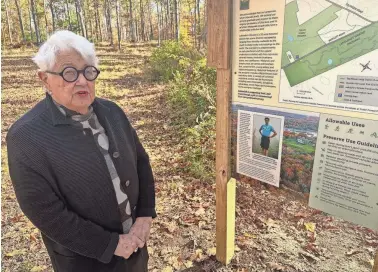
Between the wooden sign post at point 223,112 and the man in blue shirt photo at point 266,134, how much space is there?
31cm

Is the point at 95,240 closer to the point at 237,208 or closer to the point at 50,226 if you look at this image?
the point at 50,226

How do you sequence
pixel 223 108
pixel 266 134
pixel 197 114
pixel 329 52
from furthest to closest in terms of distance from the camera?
pixel 197 114
pixel 223 108
pixel 266 134
pixel 329 52

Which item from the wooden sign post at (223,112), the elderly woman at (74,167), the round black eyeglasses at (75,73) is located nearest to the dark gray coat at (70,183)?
the elderly woman at (74,167)

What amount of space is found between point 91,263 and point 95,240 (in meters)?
0.25

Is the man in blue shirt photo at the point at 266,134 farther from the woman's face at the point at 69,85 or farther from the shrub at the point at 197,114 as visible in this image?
the shrub at the point at 197,114

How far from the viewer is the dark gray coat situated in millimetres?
1477

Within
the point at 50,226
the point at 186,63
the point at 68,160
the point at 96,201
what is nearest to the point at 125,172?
the point at 96,201

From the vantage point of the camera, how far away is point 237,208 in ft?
12.6

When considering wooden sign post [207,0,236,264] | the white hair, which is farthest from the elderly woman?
wooden sign post [207,0,236,264]

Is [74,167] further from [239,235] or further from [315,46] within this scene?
[239,235]

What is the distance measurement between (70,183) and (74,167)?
9 cm

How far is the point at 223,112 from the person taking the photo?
2396mm

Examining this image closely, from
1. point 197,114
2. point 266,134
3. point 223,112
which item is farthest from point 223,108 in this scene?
point 197,114

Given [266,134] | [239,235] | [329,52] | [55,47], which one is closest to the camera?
[55,47]
